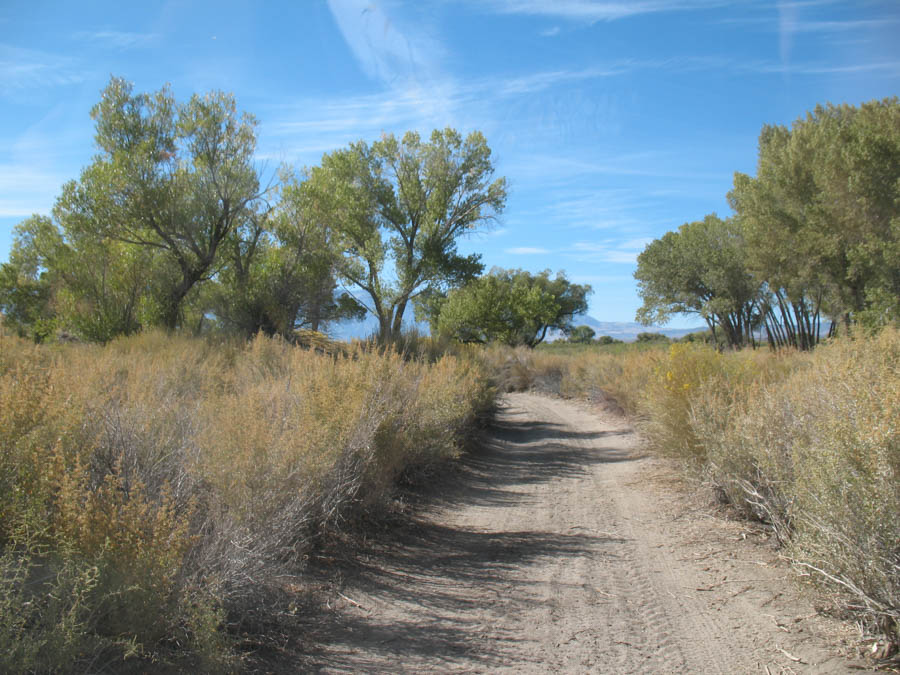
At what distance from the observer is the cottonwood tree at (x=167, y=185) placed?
608 inches

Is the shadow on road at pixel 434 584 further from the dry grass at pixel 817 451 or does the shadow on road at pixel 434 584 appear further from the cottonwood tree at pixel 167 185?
the cottonwood tree at pixel 167 185

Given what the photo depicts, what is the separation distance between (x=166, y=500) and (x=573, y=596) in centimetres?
298

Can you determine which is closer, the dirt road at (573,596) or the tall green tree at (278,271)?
the dirt road at (573,596)

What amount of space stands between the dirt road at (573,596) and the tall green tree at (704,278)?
27185 millimetres

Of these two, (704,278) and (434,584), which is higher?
(704,278)

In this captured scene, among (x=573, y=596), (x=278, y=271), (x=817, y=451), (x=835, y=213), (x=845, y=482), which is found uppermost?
(x=835, y=213)

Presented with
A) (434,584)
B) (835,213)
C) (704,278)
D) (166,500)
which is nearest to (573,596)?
(434,584)

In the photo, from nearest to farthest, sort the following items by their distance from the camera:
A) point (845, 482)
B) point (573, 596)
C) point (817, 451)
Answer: point (845, 482) → point (817, 451) → point (573, 596)

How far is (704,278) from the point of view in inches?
1310

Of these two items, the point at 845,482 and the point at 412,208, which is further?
the point at 412,208

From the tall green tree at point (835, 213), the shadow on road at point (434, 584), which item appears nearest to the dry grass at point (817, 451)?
the shadow on road at point (434, 584)

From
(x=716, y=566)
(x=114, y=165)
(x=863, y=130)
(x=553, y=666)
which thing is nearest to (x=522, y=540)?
(x=716, y=566)

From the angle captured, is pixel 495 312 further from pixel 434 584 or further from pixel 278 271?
pixel 434 584

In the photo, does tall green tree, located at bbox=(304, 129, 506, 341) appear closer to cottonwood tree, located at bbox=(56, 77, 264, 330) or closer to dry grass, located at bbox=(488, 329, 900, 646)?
cottonwood tree, located at bbox=(56, 77, 264, 330)
